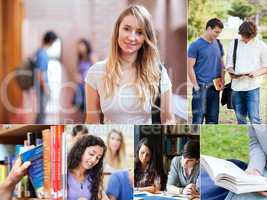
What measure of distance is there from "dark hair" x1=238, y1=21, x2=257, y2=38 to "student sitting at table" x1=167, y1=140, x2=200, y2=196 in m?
0.54

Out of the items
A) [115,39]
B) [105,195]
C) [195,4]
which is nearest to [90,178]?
[105,195]

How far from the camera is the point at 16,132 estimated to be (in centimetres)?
207

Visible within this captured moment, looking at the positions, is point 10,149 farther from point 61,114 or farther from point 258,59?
point 258,59

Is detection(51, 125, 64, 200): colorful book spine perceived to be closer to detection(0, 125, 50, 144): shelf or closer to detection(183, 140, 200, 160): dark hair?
detection(0, 125, 50, 144): shelf

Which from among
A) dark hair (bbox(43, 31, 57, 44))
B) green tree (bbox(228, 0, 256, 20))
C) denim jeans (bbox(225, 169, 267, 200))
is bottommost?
denim jeans (bbox(225, 169, 267, 200))

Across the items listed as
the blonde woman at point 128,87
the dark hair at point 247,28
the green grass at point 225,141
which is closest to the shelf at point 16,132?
the blonde woman at point 128,87

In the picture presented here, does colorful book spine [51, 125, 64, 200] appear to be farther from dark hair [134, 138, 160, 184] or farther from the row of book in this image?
dark hair [134, 138, 160, 184]

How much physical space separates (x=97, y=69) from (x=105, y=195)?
1.86 feet

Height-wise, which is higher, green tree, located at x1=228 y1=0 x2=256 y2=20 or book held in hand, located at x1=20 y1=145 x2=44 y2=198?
green tree, located at x1=228 y1=0 x2=256 y2=20

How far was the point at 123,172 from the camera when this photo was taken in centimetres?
208

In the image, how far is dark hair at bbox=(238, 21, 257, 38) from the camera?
201 centimetres

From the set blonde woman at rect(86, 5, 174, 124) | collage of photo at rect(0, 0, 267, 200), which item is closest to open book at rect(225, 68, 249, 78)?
collage of photo at rect(0, 0, 267, 200)

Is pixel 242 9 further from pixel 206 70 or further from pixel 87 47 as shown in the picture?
pixel 87 47

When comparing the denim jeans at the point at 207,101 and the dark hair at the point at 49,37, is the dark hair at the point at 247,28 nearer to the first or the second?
the denim jeans at the point at 207,101
